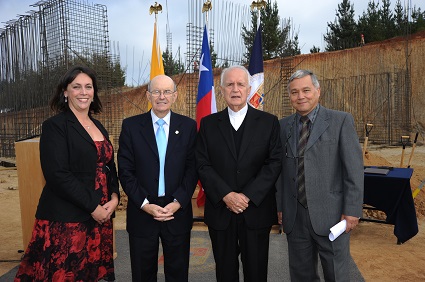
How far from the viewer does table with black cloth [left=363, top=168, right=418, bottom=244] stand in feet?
12.7

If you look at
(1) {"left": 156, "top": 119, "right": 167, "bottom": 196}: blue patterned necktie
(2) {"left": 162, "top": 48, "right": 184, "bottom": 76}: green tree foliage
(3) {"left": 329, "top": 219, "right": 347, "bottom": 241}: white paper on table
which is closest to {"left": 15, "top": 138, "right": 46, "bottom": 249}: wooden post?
(1) {"left": 156, "top": 119, "right": 167, "bottom": 196}: blue patterned necktie

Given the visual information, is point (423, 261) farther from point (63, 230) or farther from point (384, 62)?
point (384, 62)

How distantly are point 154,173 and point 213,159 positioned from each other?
378 millimetres

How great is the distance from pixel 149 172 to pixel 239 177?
560 mm

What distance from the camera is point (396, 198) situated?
3926 millimetres

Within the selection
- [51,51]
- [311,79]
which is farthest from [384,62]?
[311,79]

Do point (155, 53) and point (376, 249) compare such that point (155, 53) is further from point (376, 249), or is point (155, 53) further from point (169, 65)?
point (169, 65)

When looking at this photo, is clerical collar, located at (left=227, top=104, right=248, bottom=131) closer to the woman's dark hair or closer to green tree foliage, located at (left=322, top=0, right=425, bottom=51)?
the woman's dark hair

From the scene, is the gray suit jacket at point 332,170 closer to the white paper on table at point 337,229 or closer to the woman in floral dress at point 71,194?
the white paper on table at point 337,229

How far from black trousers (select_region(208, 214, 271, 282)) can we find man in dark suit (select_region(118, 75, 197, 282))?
23cm

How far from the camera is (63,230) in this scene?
210 cm

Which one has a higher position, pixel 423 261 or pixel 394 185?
pixel 394 185

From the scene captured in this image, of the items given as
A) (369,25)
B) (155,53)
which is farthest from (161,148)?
(369,25)

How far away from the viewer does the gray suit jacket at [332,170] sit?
2135 millimetres
